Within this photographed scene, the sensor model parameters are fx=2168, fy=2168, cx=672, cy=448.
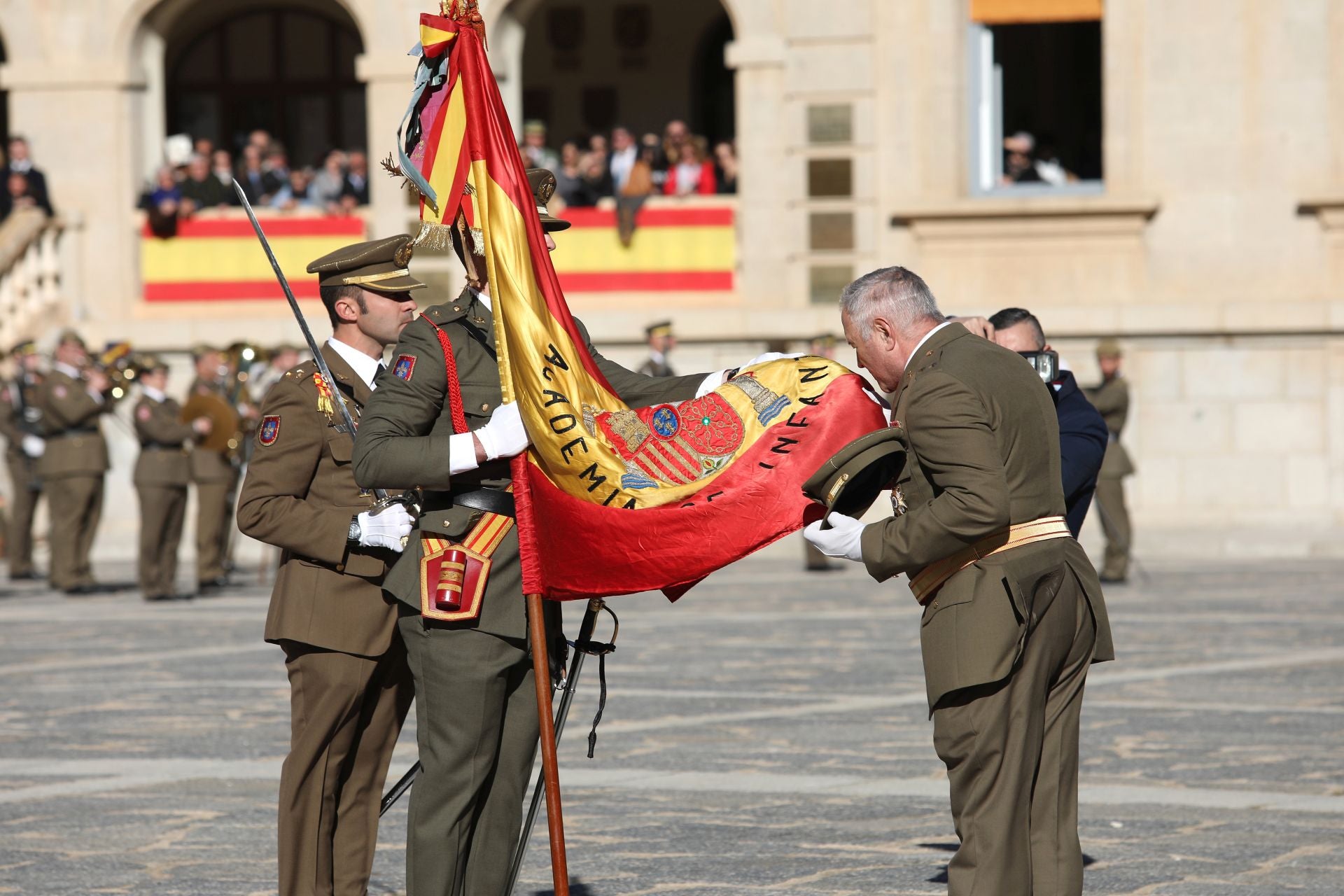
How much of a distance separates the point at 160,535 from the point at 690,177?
26.5ft

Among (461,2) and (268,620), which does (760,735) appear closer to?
(268,620)

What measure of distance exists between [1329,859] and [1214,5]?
15.8 m

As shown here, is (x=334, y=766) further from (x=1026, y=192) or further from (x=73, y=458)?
(x=1026, y=192)

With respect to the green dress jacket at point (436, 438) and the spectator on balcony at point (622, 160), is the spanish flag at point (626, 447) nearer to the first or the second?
the green dress jacket at point (436, 438)

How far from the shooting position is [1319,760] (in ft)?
28.4

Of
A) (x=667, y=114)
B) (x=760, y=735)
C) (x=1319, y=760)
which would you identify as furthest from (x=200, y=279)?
(x=1319, y=760)

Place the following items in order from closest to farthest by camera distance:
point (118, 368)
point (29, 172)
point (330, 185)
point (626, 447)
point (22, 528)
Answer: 1. point (626, 447)
2. point (118, 368)
3. point (22, 528)
4. point (29, 172)
5. point (330, 185)

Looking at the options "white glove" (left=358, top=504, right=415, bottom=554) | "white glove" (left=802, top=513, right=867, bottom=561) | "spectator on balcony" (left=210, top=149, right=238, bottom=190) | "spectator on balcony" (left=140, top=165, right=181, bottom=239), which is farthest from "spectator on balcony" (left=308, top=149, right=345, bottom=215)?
"white glove" (left=802, top=513, right=867, bottom=561)

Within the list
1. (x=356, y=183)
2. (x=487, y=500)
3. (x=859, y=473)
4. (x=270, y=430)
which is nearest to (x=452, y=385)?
(x=487, y=500)

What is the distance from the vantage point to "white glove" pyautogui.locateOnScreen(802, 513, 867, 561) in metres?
5.07

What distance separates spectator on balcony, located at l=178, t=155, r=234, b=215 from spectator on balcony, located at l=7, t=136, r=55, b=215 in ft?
4.97

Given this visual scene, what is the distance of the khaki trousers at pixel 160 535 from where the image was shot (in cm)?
1711

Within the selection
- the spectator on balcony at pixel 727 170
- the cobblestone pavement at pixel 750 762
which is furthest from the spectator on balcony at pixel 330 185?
the cobblestone pavement at pixel 750 762

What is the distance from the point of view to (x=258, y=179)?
23.7 metres
